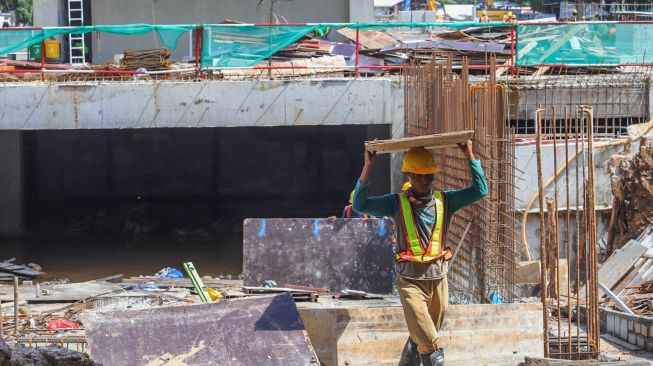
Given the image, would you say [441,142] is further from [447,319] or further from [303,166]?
[303,166]

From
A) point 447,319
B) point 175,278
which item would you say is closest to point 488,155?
point 447,319

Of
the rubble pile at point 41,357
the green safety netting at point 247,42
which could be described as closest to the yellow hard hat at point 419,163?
the rubble pile at point 41,357

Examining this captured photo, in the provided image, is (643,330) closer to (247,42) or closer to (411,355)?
(411,355)

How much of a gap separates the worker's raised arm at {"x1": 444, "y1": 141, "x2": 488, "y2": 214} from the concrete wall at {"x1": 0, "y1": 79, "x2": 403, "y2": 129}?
988 cm

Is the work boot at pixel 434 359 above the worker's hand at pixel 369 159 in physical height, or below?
below

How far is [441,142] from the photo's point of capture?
6594 millimetres

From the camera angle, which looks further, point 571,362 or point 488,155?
point 488,155

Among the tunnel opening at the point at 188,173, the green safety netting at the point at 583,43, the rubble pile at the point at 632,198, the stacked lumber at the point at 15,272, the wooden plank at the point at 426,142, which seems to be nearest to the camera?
the wooden plank at the point at 426,142

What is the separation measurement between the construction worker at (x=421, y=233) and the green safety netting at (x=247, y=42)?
10356mm

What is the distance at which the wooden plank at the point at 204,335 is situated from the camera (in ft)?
23.5

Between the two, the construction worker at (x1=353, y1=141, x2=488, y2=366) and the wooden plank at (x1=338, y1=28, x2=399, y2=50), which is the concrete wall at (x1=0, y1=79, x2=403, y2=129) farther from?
the construction worker at (x1=353, y1=141, x2=488, y2=366)

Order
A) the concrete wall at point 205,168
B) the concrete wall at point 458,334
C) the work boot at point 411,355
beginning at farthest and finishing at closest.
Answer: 1. the concrete wall at point 205,168
2. the concrete wall at point 458,334
3. the work boot at point 411,355

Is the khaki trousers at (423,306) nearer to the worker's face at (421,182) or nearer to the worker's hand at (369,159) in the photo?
the worker's face at (421,182)

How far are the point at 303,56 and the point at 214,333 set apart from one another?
37.9 feet
